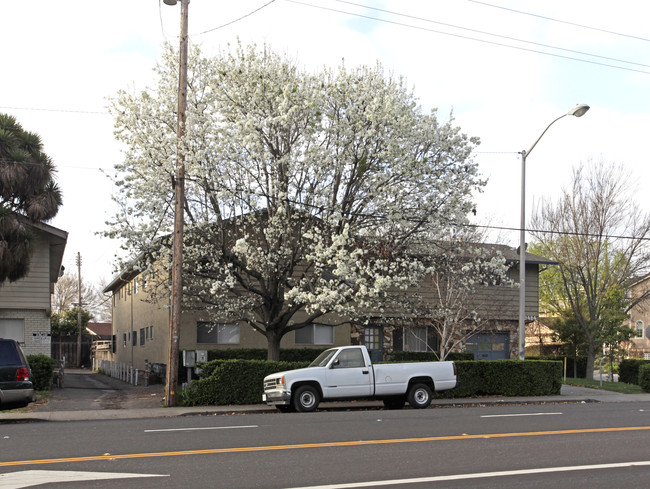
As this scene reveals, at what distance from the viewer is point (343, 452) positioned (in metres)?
9.77

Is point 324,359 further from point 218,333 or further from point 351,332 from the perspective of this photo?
point 351,332

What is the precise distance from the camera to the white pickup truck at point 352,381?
17.1 m

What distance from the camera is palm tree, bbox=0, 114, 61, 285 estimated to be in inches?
901

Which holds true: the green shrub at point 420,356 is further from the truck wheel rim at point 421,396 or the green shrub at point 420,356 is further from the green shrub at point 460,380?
the truck wheel rim at point 421,396

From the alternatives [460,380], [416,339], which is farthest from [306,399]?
[416,339]

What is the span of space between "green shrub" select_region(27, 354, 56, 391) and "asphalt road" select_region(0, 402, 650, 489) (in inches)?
395

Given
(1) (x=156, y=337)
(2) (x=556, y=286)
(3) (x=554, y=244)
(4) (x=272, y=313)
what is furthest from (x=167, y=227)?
(2) (x=556, y=286)

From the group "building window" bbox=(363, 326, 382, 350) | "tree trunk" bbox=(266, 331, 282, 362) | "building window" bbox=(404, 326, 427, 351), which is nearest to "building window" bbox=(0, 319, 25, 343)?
"tree trunk" bbox=(266, 331, 282, 362)

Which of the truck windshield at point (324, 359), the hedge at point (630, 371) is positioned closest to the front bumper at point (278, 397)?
the truck windshield at point (324, 359)

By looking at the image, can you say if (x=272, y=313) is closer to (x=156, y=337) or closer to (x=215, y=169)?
(x=215, y=169)

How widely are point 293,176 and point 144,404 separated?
7709mm

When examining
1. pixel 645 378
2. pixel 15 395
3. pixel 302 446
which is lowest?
pixel 645 378

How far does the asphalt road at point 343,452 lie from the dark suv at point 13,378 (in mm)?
2174

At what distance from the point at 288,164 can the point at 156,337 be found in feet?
41.8
